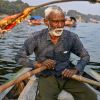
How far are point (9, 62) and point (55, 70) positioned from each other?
37.7ft

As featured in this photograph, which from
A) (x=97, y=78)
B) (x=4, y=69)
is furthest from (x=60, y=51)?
(x=4, y=69)

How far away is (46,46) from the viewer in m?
7.07

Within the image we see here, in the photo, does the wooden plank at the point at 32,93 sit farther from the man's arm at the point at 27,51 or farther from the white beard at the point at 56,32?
the white beard at the point at 56,32

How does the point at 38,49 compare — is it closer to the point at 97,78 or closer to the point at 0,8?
the point at 97,78

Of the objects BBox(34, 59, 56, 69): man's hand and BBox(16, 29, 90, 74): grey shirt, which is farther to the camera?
BBox(16, 29, 90, 74): grey shirt

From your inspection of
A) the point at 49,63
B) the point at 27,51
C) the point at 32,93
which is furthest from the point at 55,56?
the point at 32,93

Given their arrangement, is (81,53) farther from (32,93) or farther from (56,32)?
(32,93)

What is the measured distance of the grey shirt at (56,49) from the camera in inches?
276

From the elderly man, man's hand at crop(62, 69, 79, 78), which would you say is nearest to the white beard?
the elderly man

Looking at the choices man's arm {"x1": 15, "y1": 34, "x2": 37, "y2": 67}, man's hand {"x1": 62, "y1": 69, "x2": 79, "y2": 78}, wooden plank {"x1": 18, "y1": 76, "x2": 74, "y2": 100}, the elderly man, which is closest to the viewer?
man's hand {"x1": 62, "y1": 69, "x2": 79, "y2": 78}

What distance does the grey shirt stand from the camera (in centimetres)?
702

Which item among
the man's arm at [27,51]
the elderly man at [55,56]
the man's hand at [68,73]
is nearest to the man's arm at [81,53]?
the elderly man at [55,56]

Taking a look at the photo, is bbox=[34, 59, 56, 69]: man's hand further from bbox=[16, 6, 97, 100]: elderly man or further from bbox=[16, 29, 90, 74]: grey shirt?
bbox=[16, 29, 90, 74]: grey shirt

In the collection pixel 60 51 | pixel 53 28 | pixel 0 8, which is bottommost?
pixel 0 8
